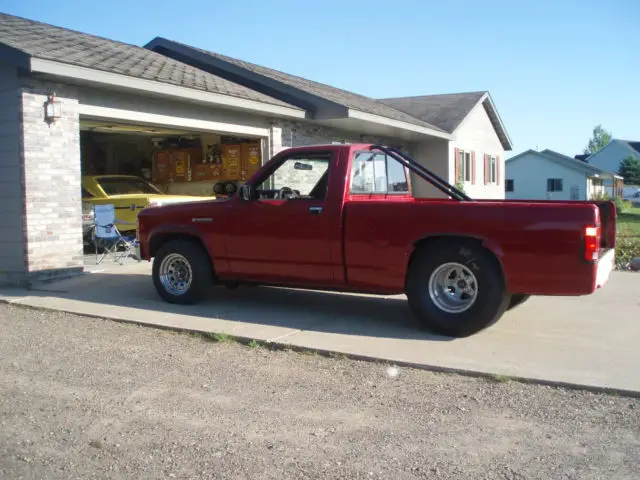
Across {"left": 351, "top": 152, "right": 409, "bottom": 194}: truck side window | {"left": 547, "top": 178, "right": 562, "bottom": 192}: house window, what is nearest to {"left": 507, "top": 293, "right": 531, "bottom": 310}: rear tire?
{"left": 351, "top": 152, "right": 409, "bottom": 194}: truck side window

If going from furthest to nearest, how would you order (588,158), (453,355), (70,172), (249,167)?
(588,158)
(249,167)
(70,172)
(453,355)

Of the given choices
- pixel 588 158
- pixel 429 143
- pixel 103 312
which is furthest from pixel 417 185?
pixel 588 158

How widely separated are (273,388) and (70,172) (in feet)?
20.3

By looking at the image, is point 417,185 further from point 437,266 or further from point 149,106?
point 437,266

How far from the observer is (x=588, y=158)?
79875mm

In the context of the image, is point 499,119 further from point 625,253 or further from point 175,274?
point 175,274

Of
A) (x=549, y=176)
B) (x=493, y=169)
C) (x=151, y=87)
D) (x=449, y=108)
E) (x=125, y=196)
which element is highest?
(x=449, y=108)

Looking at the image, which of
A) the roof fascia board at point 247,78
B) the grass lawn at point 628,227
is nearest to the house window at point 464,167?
the grass lawn at point 628,227

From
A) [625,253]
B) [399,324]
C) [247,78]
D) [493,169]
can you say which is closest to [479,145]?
[493,169]

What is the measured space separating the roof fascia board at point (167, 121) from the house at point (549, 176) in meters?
39.4

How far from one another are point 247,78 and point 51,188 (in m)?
7.33

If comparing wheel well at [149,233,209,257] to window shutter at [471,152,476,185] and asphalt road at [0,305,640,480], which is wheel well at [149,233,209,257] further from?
window shutter at [471,152,476,185]

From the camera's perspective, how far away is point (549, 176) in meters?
50.9

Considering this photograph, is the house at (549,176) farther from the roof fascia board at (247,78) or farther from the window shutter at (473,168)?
the roof fascia board at (247,78)
